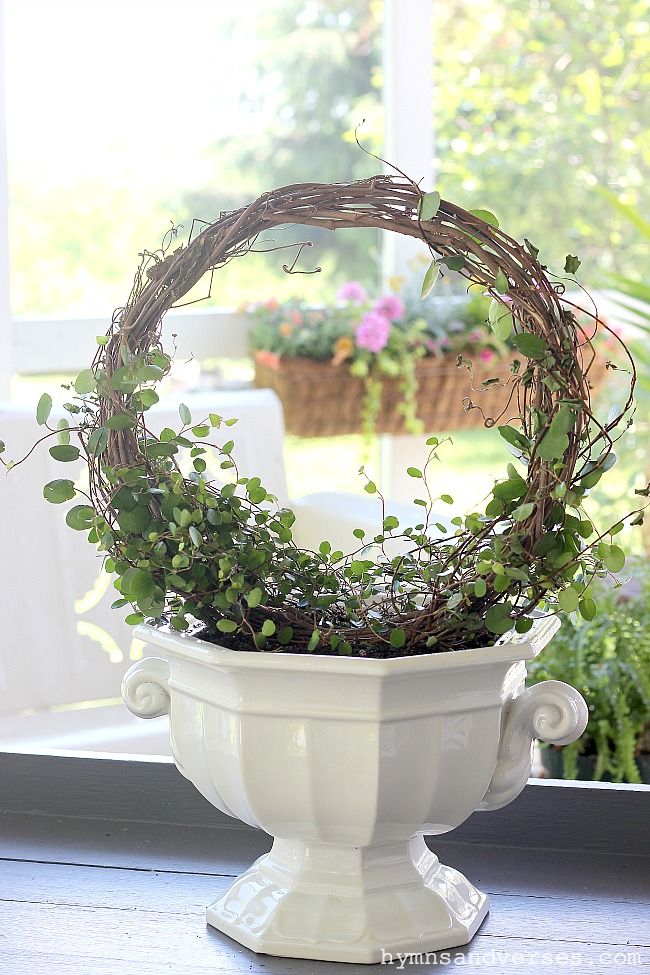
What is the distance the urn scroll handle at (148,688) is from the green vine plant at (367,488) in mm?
45

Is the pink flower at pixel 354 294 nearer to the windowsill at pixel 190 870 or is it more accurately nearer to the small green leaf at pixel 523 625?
the windowsill at pixel 190 870

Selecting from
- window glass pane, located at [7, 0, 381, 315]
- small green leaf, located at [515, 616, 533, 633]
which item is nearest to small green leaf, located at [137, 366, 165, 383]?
small green leaf, located at [515, 616, 533, 633]

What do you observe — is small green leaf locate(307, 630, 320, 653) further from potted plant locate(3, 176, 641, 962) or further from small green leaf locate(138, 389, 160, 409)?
small green leaf locate(138, 389, 160, 409)

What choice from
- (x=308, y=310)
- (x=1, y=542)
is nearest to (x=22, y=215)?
(x=308, y=310)

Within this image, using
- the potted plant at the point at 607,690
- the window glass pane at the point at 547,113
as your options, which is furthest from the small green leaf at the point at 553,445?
the window glass pane at the point at 547,113

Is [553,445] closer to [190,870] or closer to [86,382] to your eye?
[86,382]

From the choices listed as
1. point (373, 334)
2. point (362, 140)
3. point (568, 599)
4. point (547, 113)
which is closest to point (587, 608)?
point (568, 599)

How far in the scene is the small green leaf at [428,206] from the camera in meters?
0.63

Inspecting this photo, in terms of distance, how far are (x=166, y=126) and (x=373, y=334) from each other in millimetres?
888

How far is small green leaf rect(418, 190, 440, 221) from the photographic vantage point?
63 centimetres

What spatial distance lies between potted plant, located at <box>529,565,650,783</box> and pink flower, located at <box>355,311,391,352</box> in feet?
3.81

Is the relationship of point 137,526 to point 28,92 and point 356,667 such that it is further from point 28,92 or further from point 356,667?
point 28,92

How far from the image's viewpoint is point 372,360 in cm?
255

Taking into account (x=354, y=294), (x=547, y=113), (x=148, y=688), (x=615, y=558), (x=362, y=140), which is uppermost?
(x=547, y=113)
